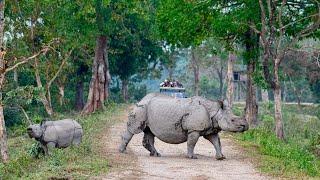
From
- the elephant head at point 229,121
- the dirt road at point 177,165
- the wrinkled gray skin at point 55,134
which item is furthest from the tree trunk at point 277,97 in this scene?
the wrinkled gray skin at point 55,134

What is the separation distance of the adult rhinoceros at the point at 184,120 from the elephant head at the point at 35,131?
245 centimetres

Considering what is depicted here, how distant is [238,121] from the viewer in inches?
650

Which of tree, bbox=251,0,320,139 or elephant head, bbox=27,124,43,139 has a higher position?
tree, bbox=251,0,320,139

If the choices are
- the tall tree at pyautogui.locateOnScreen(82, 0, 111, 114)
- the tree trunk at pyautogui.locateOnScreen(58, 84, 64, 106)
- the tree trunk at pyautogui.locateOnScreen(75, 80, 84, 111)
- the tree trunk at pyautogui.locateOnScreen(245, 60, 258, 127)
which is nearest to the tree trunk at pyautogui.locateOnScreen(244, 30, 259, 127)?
the tree trunk at pyautogui.locateOnScreen(245, 60, 258, 127)

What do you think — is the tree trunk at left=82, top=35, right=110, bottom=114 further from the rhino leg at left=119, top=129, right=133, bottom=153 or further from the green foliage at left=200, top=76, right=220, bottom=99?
the green foliage at left=200, top=76, right=220, bottom=99

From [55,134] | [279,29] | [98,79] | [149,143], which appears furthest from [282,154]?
[98,79]

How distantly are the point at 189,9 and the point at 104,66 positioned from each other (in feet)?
55.2

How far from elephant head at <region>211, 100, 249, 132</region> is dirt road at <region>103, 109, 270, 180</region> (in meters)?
0.83

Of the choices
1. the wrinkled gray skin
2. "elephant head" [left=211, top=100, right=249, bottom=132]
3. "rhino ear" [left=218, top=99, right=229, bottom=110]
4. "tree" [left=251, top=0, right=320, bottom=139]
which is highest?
"tree" [left=251, top=0, right=320, bottom=139]

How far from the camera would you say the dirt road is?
45.6ft

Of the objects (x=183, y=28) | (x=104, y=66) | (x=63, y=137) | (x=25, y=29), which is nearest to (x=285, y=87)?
(x=104, y=66)

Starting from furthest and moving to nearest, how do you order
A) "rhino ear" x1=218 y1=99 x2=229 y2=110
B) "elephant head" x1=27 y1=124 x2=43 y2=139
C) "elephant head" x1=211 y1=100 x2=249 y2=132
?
"elephant head" x1=27 y1=124 x2=43 y2=139 < "rhino ear" x1=218 y1=99 x2=229 y2=110 < "elephant head" x1=211 y1=100 x2=249 y2=132

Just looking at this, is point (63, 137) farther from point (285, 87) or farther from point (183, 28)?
point (285, 87)

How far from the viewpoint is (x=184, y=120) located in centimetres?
1680
